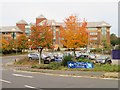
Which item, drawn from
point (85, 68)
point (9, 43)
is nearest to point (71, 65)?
point (85, 68)

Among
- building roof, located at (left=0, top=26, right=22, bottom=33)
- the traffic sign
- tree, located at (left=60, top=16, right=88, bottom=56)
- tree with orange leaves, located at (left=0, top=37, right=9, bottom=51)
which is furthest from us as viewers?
building roof, located at (left=0, top=26, right=22, bottom=33)

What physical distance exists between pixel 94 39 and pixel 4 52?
50221 mm

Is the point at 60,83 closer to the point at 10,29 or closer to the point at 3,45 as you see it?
the point at 3,45

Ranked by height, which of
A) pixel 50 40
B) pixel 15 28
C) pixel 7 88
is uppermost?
pixel 15 28

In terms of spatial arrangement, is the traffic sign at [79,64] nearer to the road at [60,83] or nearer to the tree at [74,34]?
the road at [60,83]

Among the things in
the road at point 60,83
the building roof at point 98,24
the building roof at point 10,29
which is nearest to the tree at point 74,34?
the road at point 60,83

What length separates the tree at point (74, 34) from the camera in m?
40.1

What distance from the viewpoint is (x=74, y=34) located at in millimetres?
40406

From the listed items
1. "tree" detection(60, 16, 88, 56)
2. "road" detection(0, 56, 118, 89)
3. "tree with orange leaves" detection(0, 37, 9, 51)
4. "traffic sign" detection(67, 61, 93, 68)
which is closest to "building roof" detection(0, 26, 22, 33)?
"tree with orange leaves" detection(0, 37, 9, 51)

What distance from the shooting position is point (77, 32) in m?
40.7

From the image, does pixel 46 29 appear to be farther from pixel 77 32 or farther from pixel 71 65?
pixel 71 65

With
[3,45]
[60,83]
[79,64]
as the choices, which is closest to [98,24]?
[3,45]

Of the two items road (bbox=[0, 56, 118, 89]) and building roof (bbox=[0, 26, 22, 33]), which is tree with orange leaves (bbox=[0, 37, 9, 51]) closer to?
building roof (bbox=[0, 26, 22, 33])

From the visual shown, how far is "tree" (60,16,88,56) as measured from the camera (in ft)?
131
